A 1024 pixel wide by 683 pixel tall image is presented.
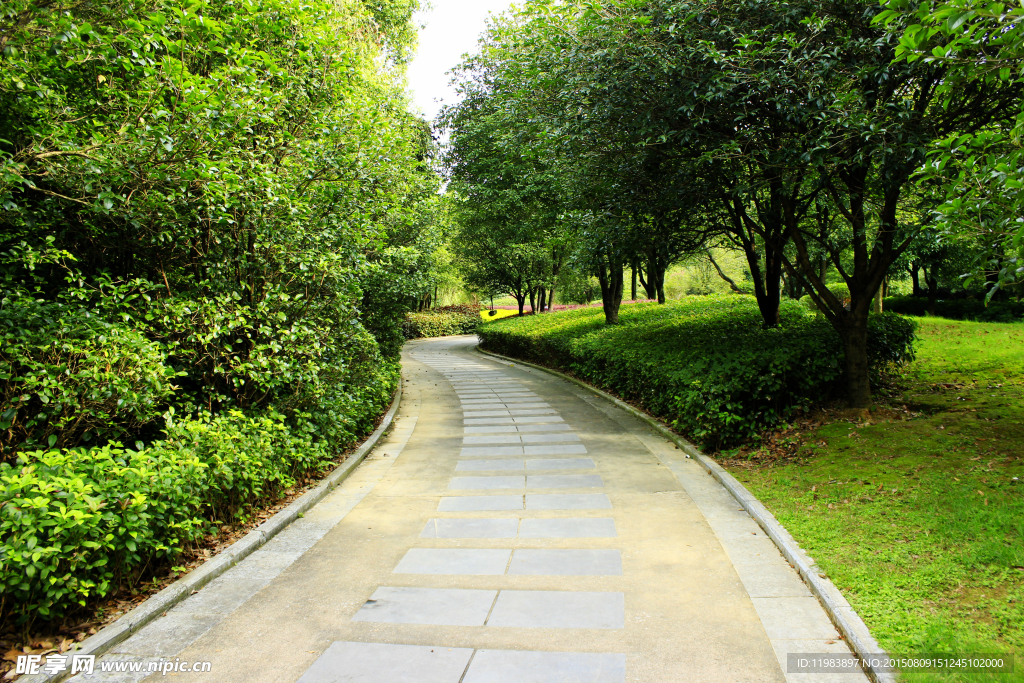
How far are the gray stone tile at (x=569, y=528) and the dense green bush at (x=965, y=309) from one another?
47.8ft

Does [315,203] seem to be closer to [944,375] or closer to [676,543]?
[676,543]

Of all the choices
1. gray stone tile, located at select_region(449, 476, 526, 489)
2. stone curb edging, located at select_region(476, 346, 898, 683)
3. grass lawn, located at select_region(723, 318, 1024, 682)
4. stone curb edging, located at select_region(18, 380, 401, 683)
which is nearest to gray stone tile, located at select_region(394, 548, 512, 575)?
stone curb edging, located at select_region(18, 380, 401, 683)

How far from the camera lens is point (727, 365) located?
313 inches

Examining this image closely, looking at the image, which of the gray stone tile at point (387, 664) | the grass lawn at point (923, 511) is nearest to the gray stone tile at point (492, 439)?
the grass lawn at point (923, 511)

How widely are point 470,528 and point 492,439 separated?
348cm

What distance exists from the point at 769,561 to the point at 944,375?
7211 mm

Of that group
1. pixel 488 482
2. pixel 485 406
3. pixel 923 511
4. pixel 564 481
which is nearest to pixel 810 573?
pixel 923 511

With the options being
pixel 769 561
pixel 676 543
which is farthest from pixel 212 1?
pixel 769 561

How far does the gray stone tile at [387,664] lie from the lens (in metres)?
3.12

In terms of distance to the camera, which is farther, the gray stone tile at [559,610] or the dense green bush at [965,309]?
the dense green bush at [965,309]

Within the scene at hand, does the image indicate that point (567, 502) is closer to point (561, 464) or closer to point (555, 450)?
point (561, 464)

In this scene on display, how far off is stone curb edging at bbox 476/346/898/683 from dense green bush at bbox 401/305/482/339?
26.1m

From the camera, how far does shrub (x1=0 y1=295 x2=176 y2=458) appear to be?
4488mm

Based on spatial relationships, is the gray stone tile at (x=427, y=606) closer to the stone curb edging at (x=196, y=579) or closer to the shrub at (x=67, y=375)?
the stone curb edging at (x=196, y=579)
